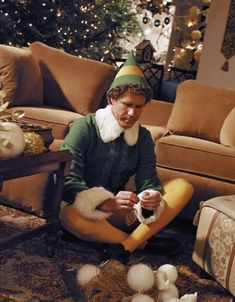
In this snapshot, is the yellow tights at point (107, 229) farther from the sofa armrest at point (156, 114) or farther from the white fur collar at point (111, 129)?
the sofa armrest at point (156, 114)

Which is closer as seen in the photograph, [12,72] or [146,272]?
[146,272]

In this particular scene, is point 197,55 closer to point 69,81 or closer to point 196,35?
point 196,35

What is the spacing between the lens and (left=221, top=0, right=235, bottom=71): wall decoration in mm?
6047

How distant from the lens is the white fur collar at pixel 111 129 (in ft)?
6.96

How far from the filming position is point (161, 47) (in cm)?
1128

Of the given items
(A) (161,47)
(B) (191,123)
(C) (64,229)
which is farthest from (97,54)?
(A) (161,47)

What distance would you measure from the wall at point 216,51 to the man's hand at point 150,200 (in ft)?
14.5

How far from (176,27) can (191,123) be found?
6.95 meters

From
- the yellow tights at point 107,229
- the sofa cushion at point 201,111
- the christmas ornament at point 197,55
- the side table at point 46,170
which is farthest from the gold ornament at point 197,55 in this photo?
the side table at point 46,170

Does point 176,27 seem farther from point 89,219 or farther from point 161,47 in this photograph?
point 89,219

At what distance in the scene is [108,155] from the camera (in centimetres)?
215

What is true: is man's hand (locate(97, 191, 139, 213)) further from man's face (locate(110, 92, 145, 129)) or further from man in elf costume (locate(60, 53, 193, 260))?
man's face (locate(110, 92, 145, 129))

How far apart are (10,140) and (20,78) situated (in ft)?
5.65

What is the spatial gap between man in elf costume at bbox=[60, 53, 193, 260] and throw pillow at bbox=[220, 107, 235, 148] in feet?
2.95
